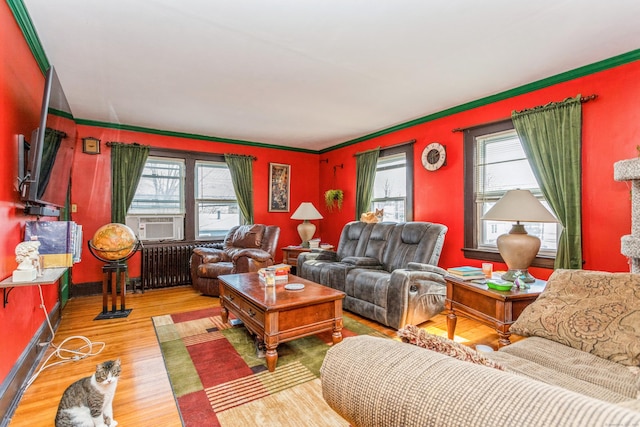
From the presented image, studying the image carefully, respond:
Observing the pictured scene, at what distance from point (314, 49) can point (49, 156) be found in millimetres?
2064

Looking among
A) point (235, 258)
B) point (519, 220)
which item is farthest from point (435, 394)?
point (235, 258)

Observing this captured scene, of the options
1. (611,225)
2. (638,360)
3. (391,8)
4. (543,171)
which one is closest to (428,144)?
(543,171)

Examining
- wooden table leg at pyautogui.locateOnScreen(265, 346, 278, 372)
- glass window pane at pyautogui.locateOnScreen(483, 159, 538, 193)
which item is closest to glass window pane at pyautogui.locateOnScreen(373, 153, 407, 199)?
glass window pane at pyautogui.locateOnScreen(483, 159, 538, 193)

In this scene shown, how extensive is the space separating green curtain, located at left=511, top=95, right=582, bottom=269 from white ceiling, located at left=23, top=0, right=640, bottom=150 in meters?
0.38

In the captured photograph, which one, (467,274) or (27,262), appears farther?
(467,274)

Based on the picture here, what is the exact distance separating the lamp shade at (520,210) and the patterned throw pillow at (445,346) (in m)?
1.75

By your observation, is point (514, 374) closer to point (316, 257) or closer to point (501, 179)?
point (501, 179)

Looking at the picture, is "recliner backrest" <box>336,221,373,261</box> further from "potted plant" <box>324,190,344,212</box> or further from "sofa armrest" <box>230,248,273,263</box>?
"potted plant" <box>324,190,344,212</box>

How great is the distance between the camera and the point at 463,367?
0.66m

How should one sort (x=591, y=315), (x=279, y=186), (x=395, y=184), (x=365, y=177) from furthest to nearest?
(x=279, y=186), (x=365, y=177), (x=395, y=184), (x=591, y=315)

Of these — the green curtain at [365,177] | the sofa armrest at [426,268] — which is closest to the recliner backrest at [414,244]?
the sofa armrest at [426,268]

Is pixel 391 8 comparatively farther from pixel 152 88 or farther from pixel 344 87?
pixel 152 88

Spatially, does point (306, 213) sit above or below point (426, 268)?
above

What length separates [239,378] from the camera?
217cm
